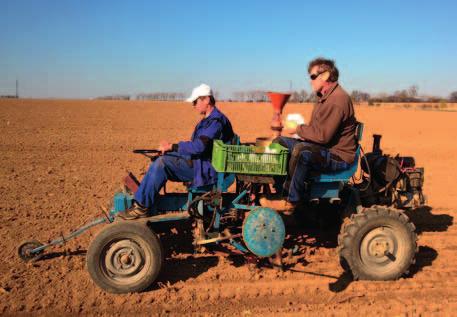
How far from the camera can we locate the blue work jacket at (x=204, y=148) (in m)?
5.04

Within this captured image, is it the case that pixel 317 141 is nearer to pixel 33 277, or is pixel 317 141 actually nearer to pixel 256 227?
pixel 256 227

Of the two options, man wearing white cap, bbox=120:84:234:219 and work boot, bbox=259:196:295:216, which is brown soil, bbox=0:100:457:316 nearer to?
work boot, bbox=259:196:295:216

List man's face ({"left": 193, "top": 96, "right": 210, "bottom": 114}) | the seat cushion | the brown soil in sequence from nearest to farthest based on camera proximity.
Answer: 1. the brown soil
2. the seat cushion
3. man's face ({"left": 193, "top": 96, "right": 210, "bottom": 114})

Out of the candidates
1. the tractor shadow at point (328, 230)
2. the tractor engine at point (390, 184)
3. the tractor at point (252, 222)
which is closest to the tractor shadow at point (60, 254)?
the tractor at point (252, 222)

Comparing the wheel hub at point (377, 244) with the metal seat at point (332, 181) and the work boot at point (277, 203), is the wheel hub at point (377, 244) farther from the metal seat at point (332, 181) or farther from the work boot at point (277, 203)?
the work boot at point (277, 203)

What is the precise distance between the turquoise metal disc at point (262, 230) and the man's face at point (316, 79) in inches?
64.3

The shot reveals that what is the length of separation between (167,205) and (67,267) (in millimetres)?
1442

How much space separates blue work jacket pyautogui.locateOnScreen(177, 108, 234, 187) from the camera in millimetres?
5039

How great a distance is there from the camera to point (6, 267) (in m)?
5.27

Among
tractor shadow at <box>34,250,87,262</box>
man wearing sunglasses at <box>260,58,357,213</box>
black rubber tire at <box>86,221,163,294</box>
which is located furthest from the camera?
tractor shadow at <box>34,250,87,262</box>

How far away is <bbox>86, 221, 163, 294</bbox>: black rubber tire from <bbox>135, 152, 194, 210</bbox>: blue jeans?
0.36m

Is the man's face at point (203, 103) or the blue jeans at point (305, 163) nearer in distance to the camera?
the blue jeans at point (305, 163)

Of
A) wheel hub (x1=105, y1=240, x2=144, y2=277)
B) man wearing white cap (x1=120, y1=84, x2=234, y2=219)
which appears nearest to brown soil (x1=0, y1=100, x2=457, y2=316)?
wheel hub (x1=105, y1=240, x2=144, y2=277)

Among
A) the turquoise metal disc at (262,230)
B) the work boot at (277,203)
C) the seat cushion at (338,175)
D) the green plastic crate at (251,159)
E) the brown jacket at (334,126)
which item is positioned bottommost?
the turquoise metal disc at (262,230)
